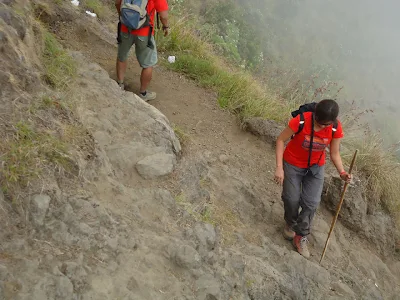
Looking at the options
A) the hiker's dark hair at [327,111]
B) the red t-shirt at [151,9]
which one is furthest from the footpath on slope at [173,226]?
the hiker's dark hair at [327,111]

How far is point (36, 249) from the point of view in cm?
234

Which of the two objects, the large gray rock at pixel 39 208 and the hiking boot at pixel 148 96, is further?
the hiking boot at pixel 148 96

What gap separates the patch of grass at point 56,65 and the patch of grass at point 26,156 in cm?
102

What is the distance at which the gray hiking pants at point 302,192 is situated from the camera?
4004 mm

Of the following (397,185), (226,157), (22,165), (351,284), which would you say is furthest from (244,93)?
(22,165)

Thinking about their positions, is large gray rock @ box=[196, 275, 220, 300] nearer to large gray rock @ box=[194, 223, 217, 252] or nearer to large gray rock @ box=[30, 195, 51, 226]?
large gray rock @ box=[194, 223, 217, 252]

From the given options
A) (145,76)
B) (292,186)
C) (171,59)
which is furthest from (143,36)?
(292,186)

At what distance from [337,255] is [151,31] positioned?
10.7 ft

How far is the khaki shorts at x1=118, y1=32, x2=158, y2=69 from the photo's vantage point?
4.80 metres

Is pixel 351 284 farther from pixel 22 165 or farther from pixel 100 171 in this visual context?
pixel 22 165

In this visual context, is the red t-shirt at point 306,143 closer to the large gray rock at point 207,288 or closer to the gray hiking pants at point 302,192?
the gray hiking pants at point 302,192

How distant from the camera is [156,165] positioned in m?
3.66

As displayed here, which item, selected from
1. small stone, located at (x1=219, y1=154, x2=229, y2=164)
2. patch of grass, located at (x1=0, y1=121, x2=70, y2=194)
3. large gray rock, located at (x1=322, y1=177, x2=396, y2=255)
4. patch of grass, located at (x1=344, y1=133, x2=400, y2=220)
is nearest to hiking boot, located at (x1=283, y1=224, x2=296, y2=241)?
large gray rock, located at (x1=322, y1=177, x2=396, y2=255)

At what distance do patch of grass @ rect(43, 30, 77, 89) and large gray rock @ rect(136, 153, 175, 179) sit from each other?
108cm
